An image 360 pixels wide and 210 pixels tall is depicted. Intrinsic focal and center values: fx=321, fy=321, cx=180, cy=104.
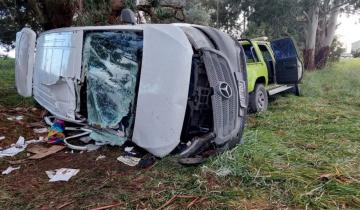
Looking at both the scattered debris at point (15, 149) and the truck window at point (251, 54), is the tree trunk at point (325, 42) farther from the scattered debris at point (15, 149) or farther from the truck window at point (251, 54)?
the scattered debris at point (15, 149)

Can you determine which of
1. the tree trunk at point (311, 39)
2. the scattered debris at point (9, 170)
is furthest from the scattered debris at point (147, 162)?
the tree trunk at point (311, 39)

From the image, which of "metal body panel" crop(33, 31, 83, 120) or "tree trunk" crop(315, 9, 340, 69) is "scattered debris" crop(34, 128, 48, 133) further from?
"tree trunk" crop(315, 9, 340, 69)

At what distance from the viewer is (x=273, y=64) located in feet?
26.5

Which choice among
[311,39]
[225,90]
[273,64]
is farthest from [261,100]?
[311,39]

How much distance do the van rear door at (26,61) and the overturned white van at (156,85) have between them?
1.71 meters

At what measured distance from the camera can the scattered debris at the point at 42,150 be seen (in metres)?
4.25

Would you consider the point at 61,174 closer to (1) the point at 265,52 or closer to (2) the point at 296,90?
(1) the point at 265,52

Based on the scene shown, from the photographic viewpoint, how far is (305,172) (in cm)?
341

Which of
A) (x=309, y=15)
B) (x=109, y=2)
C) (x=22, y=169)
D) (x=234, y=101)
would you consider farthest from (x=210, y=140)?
(x=309, y=15)

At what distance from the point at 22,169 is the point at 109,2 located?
5378mm

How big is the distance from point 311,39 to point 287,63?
9.19 m

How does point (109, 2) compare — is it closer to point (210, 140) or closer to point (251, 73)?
point (251, 73)

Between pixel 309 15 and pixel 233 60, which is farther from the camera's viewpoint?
pixel 309 15

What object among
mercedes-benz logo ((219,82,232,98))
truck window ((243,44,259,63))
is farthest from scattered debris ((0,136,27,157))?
truck window ((243,44,259,63))
